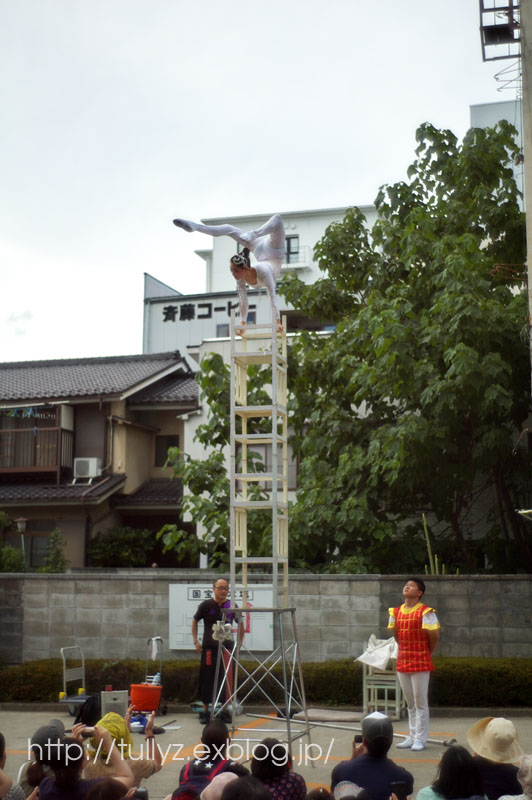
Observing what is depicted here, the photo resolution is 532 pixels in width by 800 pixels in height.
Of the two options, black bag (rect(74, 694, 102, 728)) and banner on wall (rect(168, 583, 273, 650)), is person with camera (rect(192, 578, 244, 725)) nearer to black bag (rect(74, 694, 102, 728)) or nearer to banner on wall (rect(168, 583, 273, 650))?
banner on wall (rect(168, 583, 273, 650))

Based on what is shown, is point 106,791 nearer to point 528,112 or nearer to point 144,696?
point 144,696

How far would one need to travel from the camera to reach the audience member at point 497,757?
530 centimetres

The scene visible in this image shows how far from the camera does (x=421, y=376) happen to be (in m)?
14.4

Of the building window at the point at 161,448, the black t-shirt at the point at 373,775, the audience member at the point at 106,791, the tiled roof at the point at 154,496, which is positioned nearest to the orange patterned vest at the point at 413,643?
the black t-shirt at the point at 373,775

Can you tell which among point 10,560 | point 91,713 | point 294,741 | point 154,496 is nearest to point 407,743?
point 294,741

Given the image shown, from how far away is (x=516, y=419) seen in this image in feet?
50.0

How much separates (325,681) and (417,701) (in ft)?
10.7

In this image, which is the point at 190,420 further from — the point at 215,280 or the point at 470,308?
the point at 215,280

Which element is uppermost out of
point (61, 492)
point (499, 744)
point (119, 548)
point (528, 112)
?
point (528, 112)

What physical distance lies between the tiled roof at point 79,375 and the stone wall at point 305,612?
35.9 feet

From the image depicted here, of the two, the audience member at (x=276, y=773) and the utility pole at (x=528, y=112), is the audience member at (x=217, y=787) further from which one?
the utility pole at (x=528, y=112)

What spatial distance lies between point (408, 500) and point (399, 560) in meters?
1.08

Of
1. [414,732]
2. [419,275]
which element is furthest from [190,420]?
[414,732]

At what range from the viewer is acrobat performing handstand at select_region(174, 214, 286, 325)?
31.8 feet
